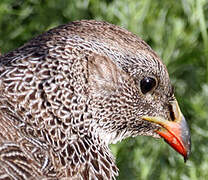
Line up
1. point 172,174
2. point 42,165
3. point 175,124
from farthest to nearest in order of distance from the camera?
point 172,174 < point 175,124 < point 42,165

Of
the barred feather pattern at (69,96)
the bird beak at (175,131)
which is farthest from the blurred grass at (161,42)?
the barred feather pattern at (69,96)

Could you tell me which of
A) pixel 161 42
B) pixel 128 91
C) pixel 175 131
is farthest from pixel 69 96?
pixel 161 42

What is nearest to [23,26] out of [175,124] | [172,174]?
[172,174]

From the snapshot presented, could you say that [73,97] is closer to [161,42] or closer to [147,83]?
[147,83]

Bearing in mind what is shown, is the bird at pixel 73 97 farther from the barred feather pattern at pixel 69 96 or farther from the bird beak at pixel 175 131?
the bird beak at pixel 175 131

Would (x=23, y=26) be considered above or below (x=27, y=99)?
above

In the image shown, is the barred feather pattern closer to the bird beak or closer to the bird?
the bird

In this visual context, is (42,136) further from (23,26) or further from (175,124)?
(23,26)
